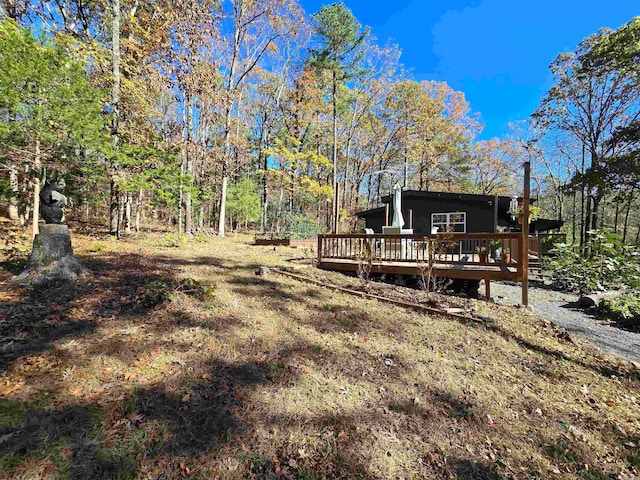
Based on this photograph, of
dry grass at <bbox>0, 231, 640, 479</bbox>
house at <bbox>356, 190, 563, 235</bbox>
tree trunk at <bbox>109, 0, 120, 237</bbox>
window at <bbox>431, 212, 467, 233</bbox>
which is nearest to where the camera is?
dry grass at <bbox>0, 231, 640, 479</bbox>

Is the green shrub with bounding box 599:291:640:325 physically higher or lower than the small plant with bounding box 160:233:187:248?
lower

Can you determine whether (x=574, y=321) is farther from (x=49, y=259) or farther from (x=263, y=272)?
(x=49, y=259)

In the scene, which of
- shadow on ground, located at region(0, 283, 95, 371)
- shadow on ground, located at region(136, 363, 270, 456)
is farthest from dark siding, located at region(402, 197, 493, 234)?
shadow on ground, located at region(0, 283, 95, 371)

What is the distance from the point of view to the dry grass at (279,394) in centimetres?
186

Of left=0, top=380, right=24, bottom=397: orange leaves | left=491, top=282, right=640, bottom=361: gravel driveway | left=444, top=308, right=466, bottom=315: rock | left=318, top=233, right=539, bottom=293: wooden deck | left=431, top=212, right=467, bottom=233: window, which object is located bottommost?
left=491, top=282, right=640, bottom=361: gravel driveway

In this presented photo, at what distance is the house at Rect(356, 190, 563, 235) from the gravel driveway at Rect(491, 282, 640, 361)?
19.4ft

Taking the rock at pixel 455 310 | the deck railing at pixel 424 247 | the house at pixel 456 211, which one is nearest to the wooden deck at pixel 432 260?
the deck railing at pixel 424 247

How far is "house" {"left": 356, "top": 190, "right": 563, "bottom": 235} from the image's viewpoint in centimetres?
1406

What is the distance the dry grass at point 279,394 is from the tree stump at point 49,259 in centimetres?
28

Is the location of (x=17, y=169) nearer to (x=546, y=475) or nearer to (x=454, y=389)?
(x=454, y=389)

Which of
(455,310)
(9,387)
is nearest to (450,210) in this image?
(455,310)

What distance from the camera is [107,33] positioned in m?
10.4

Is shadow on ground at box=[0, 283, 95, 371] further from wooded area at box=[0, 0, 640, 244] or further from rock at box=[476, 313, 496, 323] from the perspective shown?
rock at box=[476, 313, 496, 323]

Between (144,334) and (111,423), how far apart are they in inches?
47.0
